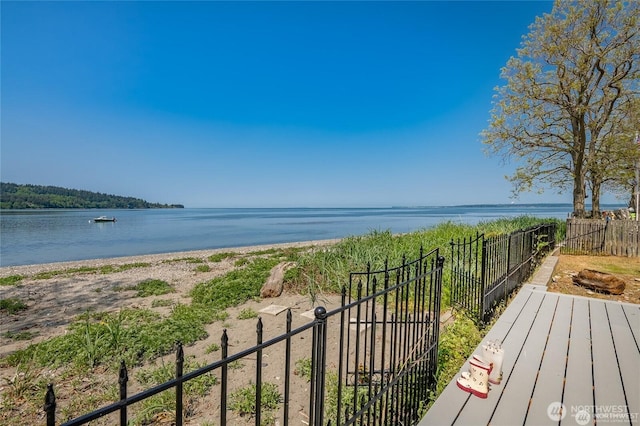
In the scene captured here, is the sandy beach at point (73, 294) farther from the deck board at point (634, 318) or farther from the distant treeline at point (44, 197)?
the distant treeline at point (44, 197)

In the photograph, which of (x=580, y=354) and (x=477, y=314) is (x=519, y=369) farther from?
(x=477, y=314)

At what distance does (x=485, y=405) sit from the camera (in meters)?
2.66

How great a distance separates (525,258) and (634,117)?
43.2 feet

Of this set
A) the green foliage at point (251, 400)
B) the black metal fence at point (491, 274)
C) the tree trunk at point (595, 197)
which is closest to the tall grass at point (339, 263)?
the black metal fence at point (491, 274)

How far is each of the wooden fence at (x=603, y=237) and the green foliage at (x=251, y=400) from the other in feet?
42.7

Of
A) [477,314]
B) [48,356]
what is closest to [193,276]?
[48,356]

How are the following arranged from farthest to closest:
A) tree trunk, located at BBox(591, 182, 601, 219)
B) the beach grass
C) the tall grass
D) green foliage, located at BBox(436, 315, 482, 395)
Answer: tree trunk, located at BBox(591, 182, 601, 219) < the tall grass < the beach grass < green foliage, located at BBox(436, 315, 482, 395)

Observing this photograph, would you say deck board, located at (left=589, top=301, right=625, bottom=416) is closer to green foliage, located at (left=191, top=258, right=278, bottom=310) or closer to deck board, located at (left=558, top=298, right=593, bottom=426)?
deck board, located at (left=558, top=298, right=593, bottom=426)

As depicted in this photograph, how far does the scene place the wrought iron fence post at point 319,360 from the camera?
1.77 metres

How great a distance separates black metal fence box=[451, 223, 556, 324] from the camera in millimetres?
4949

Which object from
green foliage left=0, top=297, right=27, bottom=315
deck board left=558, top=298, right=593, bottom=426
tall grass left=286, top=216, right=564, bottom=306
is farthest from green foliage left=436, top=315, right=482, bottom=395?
green foliage left=0, top=297, right=27, bottom=315

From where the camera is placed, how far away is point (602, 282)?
22.3 ft

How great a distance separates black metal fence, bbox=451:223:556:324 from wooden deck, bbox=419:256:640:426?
465mm

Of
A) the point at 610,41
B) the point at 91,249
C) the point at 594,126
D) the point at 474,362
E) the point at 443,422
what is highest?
the point at 610,41
